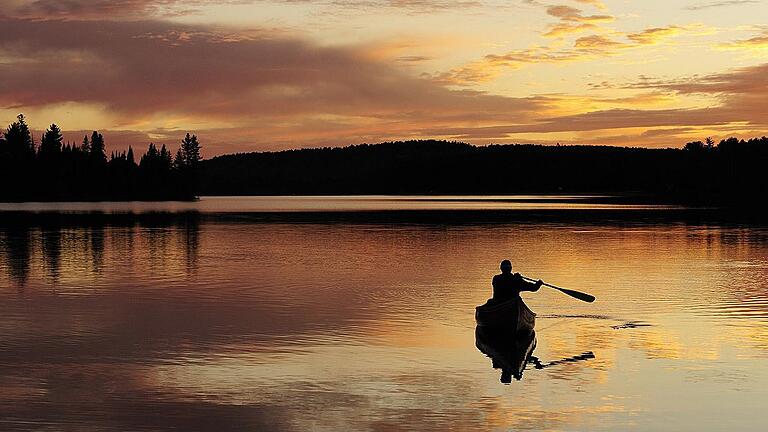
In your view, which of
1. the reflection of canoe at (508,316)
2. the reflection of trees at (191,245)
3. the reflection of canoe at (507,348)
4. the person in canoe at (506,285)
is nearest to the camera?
the reflection of canoe at (507,348)

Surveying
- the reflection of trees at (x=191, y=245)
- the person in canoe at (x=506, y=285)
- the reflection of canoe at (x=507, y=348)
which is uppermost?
the person in canoe at (x=506, y=285)

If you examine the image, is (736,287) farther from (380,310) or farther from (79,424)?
(79,424)

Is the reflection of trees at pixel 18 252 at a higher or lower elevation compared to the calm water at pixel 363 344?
higher

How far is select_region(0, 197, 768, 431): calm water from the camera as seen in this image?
63.5 feet

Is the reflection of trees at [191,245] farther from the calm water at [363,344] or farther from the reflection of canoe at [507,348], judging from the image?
the reflection of canoe at [507,348]

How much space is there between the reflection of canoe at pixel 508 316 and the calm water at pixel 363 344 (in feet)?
3.36

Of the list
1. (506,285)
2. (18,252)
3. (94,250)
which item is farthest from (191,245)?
(506,285)

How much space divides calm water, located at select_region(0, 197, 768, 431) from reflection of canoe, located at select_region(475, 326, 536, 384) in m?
0.38

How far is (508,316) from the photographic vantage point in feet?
91.8

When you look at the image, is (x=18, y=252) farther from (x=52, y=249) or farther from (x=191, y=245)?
(x=191, y=245)

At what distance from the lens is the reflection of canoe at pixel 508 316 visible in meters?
27.9

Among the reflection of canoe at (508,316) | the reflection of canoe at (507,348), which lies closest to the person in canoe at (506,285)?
the reflection of canoe at (508,316)

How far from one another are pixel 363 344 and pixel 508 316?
13.2 feet

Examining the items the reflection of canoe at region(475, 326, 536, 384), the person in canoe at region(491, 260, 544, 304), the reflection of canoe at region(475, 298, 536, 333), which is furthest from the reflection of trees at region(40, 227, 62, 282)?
the person in canoe at region(491, 260, 544, 304)
